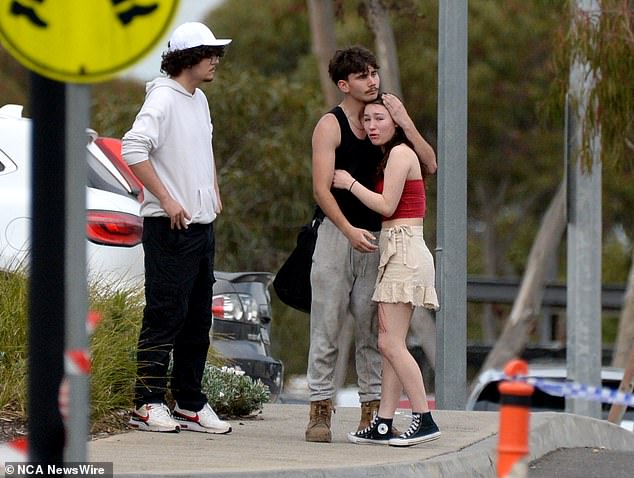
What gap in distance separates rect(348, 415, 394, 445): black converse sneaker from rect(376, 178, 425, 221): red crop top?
1028mm

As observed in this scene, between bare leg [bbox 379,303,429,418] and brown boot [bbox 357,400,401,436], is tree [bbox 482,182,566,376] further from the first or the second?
bare leg [bbox 379,303,429,418]

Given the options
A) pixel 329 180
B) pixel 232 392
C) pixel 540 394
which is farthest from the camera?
pixel 540 394

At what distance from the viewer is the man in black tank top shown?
7.51 metres

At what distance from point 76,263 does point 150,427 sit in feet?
11.9

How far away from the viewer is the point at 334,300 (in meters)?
7.55

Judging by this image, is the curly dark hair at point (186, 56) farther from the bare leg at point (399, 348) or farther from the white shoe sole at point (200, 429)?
the white shoe sole at point (200, 429)

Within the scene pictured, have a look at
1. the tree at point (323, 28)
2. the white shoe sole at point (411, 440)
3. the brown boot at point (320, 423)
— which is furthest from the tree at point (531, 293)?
the white shoe sole at point (411, 440)

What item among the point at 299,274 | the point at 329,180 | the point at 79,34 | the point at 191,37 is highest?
the point at 191,37

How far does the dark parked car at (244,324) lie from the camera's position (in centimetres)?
979

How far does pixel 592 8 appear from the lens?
49.1 feet

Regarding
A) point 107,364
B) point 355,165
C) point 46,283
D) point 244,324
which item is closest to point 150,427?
point 107,364

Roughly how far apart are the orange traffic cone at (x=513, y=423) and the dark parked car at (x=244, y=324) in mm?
4948

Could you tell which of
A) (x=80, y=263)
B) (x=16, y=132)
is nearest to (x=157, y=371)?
(x=16, y=132)

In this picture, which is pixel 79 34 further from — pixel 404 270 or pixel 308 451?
pixel 308 451
